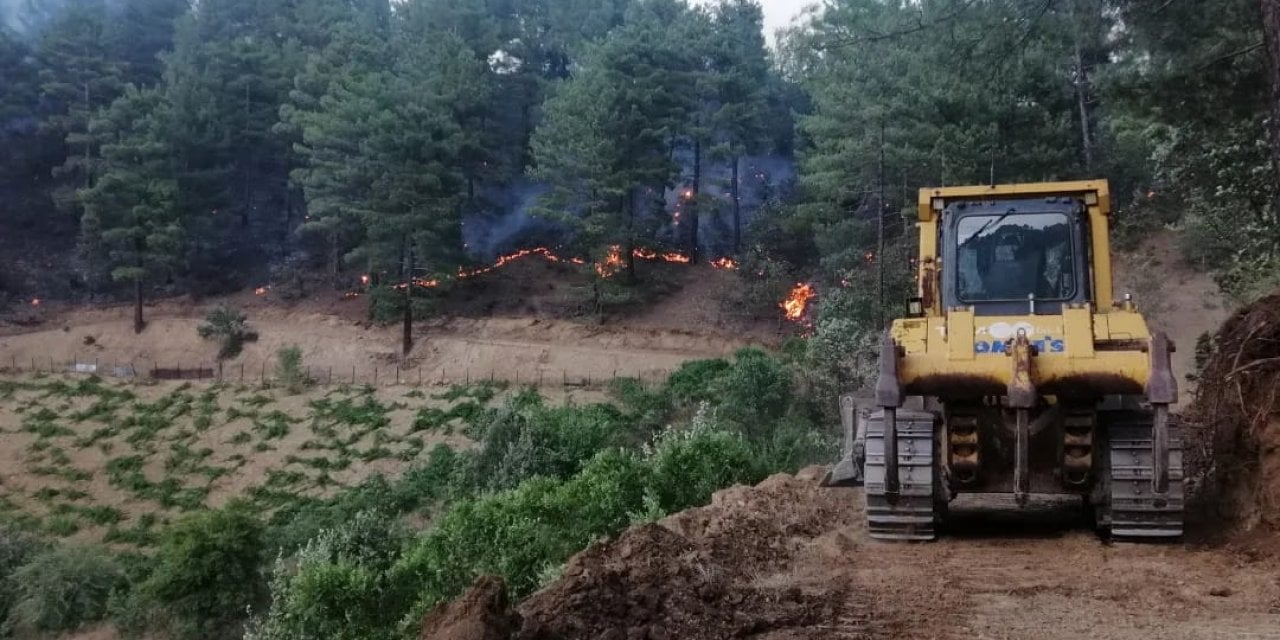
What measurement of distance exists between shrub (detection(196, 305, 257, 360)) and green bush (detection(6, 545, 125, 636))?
55.9ft

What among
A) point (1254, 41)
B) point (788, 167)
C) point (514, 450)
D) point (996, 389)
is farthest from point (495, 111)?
point (996, 389)

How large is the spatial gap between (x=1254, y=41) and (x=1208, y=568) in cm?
756

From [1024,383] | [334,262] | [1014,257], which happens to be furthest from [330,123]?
[1024,383]

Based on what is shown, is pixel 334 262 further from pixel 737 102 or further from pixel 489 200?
pixel 737 102

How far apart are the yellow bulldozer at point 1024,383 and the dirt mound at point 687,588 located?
103 cm

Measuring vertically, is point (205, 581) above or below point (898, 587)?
below

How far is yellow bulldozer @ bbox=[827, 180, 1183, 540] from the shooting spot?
274 inches

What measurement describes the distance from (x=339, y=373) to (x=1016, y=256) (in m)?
31.1

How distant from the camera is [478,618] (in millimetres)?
4273

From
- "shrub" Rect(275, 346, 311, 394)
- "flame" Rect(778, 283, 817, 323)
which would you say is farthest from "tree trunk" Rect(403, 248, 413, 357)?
"flame" Rect(778, 283, 817, 323)

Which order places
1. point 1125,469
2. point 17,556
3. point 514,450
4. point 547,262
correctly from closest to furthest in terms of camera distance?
point 1125,469 → point 514,450 → point 17,556 → point 547,262

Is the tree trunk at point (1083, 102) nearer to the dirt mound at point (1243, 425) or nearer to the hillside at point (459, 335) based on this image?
the hillside at point (459, 335)

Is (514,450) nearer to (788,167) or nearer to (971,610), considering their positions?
(971,610)

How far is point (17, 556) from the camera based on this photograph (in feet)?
74.2
